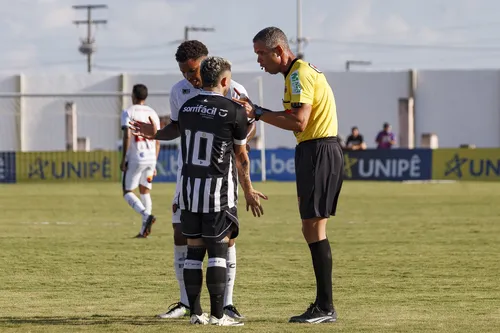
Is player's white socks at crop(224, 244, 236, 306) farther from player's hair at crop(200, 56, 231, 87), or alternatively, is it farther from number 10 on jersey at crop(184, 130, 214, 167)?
player's hair at crop(200, 56, 231, 87)

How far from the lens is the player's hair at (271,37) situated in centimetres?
889

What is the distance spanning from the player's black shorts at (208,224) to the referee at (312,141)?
0.68 metres

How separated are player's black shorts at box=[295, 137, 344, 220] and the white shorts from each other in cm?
845

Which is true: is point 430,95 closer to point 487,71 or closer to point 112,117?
point 487,71

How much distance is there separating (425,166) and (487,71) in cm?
2386

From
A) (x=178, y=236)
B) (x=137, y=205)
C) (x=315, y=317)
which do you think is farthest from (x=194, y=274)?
(x=137, y=205)

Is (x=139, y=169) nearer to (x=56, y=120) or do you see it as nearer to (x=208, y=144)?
(x=208, y=144)

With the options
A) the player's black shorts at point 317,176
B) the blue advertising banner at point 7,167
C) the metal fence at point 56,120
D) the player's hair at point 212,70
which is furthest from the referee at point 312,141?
the metal fence at point 56,120

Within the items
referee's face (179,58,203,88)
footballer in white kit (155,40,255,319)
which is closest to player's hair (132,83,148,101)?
footballer in white kit (155,40,255,319)

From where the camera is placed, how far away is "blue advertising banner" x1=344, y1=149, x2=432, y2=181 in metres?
A: 38.5

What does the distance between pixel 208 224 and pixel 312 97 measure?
1269mm

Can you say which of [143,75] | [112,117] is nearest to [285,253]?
[112,117]

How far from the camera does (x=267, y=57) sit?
29.3 ft

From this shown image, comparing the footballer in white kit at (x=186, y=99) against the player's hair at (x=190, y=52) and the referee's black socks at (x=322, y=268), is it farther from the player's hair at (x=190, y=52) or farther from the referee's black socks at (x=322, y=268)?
the referee's black socks at (x=322, y=268)
